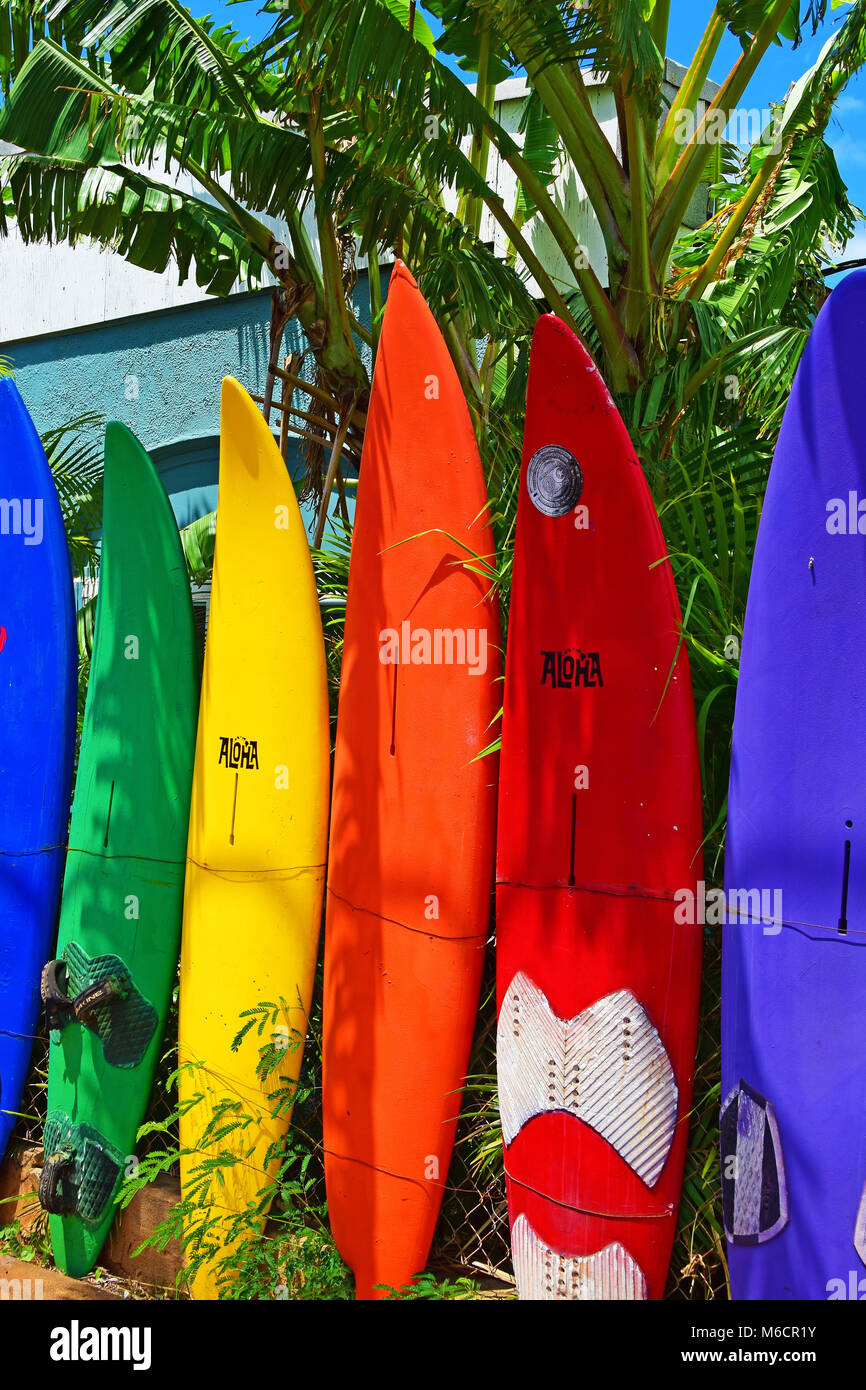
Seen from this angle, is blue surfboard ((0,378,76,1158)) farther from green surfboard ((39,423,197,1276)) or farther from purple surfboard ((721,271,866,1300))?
purple surfboard ((721,271,866,1300))

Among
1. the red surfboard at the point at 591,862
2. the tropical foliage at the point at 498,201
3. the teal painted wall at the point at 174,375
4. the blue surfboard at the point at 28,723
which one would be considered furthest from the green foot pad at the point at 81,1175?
the teal painted wall at the point at 174,375

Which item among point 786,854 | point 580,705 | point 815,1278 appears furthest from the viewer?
point 580,705

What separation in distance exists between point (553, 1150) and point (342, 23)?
9.79 feet

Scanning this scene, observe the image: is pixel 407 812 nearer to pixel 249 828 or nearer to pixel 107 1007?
pixel 249 828

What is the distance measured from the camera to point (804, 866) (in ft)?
7.52

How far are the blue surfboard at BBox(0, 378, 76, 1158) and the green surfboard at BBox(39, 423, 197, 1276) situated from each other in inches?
5.2

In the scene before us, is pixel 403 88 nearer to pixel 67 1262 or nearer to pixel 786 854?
pixel 786 854

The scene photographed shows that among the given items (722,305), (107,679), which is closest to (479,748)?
(107,679)

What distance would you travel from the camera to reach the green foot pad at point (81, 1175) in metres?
3.09

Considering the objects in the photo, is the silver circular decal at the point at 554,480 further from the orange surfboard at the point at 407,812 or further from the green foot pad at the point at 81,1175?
the green foot pad at the point at 81,1175

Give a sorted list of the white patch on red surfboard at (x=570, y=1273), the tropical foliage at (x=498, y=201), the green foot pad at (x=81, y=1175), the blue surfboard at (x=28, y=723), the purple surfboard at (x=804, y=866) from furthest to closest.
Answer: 1. the blue surfboard at (x=28, y=723)
2. the green foot pad at (x=81, y=1175)
3. the tropical foliage at (x=498, y=201)
4. the white patch on red surfboard at (x=570, y=1273)
5. the purple surfboard at (x=804, y=866)

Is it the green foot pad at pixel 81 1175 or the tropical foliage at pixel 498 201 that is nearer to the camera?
the tropical foliage at pixel 498 201

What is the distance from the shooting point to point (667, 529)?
2.92 meters

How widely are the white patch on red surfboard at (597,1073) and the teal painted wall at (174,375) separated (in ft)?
14.1
